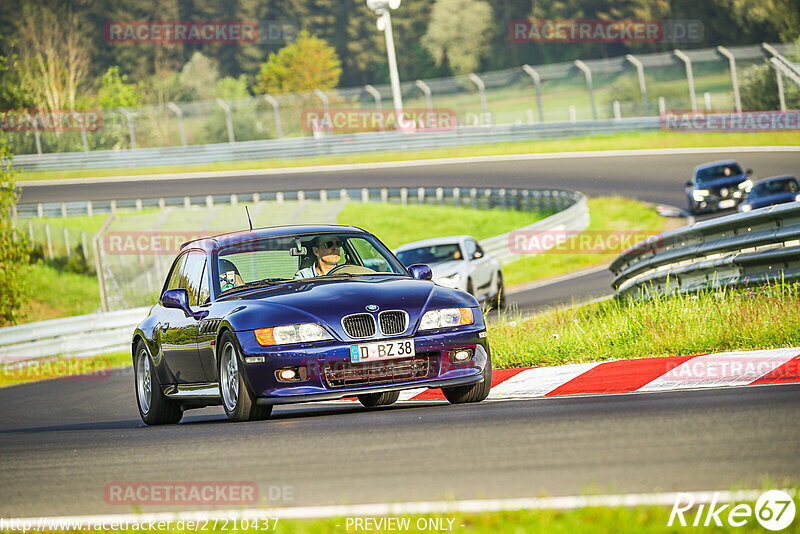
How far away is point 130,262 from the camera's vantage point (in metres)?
29.5

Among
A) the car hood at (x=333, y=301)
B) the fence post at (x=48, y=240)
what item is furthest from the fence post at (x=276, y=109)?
the car hood at (x=333, y=301)

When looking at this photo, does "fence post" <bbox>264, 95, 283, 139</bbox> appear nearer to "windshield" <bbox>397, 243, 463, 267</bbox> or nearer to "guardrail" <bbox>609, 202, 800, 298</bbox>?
"windshield" <bbox>397, 243, 463, 267</bbox>

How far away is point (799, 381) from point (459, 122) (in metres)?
58.4

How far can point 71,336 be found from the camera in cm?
2245

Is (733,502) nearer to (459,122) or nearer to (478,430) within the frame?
(478,430)

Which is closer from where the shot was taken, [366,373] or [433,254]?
[366,373]

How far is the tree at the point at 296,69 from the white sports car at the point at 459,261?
71.2 m

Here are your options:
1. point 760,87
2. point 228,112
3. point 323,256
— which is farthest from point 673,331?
point 228,112

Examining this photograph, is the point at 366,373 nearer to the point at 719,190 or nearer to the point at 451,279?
the point at 451,279

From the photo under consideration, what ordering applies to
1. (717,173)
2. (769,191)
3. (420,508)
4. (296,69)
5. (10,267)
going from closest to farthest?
(420,508) → (769,191) → (10,267) → (717,173) → (296,69)

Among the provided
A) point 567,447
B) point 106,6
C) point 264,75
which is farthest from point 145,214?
point 106,6

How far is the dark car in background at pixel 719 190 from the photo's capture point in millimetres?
31172
